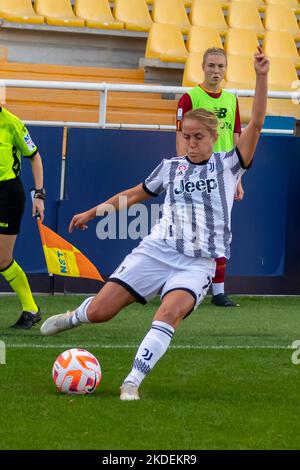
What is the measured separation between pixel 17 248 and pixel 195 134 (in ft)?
16.0

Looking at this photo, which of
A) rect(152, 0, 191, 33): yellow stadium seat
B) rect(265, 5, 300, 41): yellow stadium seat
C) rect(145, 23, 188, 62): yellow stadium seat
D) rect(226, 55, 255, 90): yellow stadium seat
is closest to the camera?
rect(226, 55, 255, 90): yellow stadium seat

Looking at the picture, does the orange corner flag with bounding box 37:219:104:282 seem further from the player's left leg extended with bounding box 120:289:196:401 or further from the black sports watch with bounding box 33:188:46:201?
the player's left leg extended with bounding box 120:289:196:401

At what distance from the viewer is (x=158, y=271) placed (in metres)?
6.92

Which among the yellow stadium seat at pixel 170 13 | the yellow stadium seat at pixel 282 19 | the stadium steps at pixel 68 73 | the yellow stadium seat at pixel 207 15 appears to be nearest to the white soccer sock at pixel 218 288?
the stadium steps at pixel 68 73

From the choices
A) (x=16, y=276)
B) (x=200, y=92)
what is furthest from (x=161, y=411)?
(x=200, y=92)

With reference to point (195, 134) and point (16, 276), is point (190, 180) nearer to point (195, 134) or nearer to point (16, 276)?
point (195, 134)

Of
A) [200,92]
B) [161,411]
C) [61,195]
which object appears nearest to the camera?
[161,411]

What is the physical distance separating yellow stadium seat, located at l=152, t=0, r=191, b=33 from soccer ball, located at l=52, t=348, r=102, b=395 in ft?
34.3

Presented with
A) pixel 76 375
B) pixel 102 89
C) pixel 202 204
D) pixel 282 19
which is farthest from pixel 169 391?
pixel 282 19

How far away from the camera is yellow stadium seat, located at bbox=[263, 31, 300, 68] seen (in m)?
17.0

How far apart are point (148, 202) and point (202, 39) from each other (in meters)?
5.49

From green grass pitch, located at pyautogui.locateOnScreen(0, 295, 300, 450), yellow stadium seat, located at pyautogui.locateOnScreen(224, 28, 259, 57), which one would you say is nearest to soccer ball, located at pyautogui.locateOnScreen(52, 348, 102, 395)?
green grass pitch, located at pyautogui.locateOnScreen(0, 295, 300, 450)

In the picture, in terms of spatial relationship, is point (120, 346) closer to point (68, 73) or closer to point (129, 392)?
point (129, 392)

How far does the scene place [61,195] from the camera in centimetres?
1155
